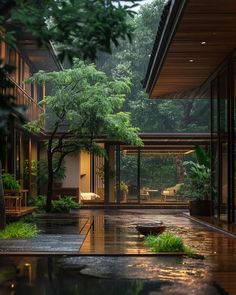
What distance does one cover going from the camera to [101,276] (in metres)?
7.26

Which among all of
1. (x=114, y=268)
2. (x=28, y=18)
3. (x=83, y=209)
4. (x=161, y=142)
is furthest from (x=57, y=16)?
(x=161, y=142)

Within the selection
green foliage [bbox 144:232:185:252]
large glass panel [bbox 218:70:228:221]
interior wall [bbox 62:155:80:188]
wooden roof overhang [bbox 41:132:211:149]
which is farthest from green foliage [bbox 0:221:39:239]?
wooden roof overhang [bbox 41:132:211:149]

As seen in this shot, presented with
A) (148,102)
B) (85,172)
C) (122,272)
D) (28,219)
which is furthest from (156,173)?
(122,272)

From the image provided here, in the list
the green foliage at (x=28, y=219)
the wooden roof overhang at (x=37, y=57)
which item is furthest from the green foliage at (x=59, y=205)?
the wooden roof overhang at (x=37, y=57)

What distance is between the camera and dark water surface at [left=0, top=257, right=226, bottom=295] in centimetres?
638

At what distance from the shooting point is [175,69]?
16516 mm

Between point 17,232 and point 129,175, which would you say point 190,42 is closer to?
point 17,232

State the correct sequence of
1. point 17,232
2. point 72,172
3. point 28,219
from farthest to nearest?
point 72,172 → point 28,219 → point 17,232

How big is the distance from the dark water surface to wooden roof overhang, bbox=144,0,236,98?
463 centimetres

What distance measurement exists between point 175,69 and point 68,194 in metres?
10.2

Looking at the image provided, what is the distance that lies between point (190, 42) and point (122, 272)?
23.3 ft

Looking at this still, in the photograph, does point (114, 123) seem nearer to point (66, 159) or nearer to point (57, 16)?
point (66, 159)

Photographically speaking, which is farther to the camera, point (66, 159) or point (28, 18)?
point (66, 159)

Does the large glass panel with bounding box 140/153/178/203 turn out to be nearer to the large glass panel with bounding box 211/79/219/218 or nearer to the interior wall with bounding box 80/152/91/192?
the interior wall with bounding box 80/152/91/192
